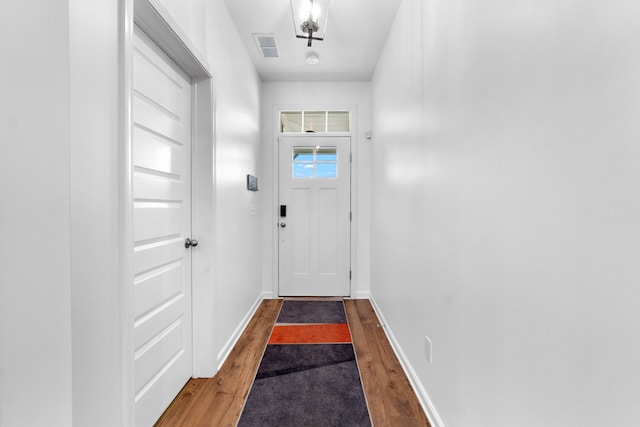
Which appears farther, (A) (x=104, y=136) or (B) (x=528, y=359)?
(A) (x=104, y=136)

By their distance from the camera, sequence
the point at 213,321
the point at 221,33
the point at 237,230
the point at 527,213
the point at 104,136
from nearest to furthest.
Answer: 1. the point at 527,213
2. the point at 104,136
3. the point at 213,321
4. the point at 221,33
5. the point at 237,230

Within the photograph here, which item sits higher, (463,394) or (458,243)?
(458,243)

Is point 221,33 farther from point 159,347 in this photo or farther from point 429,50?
point 159,347

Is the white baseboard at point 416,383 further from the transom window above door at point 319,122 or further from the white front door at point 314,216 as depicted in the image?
the transom window above door at point 319,122

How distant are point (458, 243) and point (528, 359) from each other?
501mm

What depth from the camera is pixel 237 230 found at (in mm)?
2480

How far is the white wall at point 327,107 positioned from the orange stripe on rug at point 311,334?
933 mm

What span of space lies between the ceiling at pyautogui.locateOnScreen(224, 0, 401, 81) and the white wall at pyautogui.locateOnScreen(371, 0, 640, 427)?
852mm

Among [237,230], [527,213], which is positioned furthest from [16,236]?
[237,230]

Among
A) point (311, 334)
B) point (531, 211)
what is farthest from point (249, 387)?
point (531, 211)

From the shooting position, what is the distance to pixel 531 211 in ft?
2.75

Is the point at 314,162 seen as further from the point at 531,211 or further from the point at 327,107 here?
the point at 531,211

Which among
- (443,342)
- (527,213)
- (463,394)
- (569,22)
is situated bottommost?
(463,394)

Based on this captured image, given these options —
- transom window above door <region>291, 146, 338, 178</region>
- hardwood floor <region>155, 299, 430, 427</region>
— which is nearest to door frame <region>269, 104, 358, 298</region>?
transom window above door <region>291, 146, 338, 178</region>
